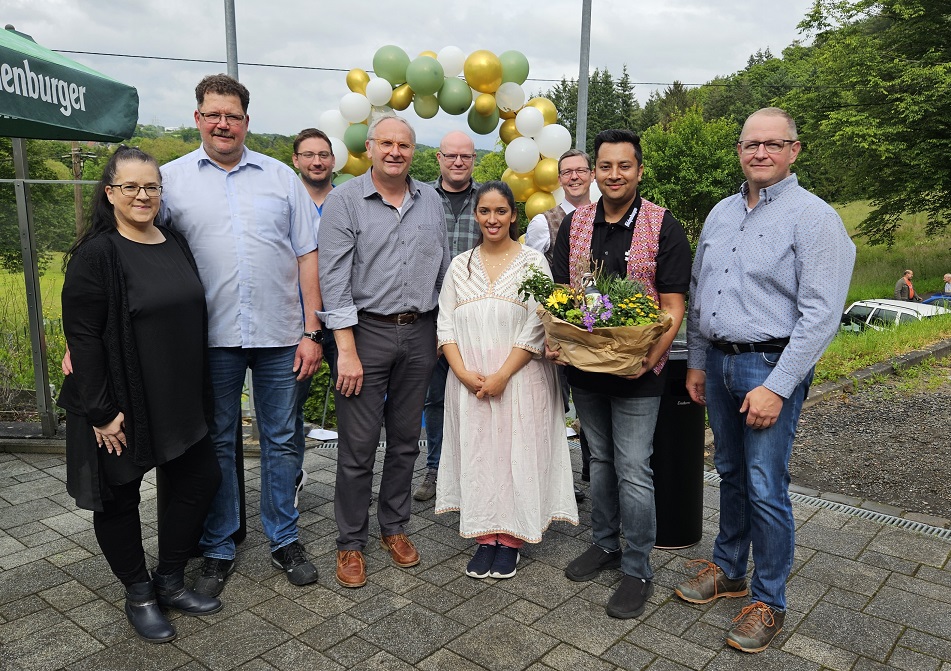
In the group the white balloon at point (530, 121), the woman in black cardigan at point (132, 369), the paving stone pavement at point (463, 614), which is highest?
the white balloon at point (530, 121)

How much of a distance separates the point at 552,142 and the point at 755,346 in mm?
5424

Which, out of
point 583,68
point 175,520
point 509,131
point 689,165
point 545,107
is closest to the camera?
point 175,520

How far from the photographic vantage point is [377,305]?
3.64m

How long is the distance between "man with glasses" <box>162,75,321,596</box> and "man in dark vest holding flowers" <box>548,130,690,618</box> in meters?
1.30

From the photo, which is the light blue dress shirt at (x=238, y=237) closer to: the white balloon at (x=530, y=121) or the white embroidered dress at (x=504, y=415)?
the white embroidered dress at (x=504, y=415)

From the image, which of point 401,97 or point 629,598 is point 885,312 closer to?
point 401,97

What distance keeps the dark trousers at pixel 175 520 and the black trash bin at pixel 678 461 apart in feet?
7.26

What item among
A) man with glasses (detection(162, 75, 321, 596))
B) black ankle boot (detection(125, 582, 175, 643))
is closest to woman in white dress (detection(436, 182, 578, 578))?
man with glasses (detection(162, 75, 321, 596))

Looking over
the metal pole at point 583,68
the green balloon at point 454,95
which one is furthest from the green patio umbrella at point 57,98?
the metal pole at point 583,68

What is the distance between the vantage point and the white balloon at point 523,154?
26.1 ft

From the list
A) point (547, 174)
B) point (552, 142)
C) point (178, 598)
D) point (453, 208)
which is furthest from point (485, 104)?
point (178, 598)

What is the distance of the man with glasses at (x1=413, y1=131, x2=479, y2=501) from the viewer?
4547 millimetres

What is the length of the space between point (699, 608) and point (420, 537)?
5.21ft

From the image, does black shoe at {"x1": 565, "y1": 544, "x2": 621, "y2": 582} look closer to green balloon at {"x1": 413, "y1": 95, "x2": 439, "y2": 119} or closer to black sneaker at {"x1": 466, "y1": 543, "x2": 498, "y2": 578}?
black sneaker at {"x1": 466, "y1": 543, "x2": 498, "y2": 578}
